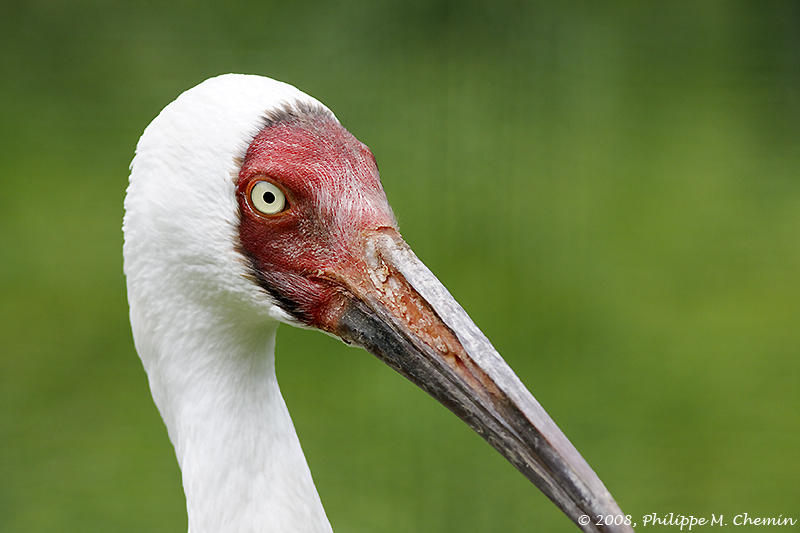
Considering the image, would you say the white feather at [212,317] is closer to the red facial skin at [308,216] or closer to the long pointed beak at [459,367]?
the red facial skin at [308,216]

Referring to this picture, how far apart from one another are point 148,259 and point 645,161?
506cm

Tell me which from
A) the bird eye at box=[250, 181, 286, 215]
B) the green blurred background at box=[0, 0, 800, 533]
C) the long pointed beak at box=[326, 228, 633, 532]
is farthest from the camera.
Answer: the green blurred background at box=[0, 0, 800, 533]

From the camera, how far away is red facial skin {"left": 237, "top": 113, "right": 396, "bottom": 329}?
204 cm

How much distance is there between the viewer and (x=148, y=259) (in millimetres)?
2164

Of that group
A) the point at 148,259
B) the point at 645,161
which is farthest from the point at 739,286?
the point at 148,259

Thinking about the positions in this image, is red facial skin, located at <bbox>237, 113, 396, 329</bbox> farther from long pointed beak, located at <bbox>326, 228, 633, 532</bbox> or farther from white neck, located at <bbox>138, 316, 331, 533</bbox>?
white neck, located at <bbox>138, 316, 331, 533</bbox>

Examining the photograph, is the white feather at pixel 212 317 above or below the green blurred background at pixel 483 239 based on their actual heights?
below

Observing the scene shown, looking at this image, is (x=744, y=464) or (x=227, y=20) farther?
(x=227, y=20)

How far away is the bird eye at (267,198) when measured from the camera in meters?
2.04

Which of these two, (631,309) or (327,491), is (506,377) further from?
(631,309)

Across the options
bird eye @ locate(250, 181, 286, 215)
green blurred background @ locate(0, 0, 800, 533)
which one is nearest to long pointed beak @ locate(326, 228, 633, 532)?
bird eye @ locate(250, 181, 286, 215)

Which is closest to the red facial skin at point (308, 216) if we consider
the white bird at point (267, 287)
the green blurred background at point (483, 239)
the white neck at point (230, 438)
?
the white bird at point (267, 287)

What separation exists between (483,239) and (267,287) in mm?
4017

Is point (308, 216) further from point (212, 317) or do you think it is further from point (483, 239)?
point (483, 239)
